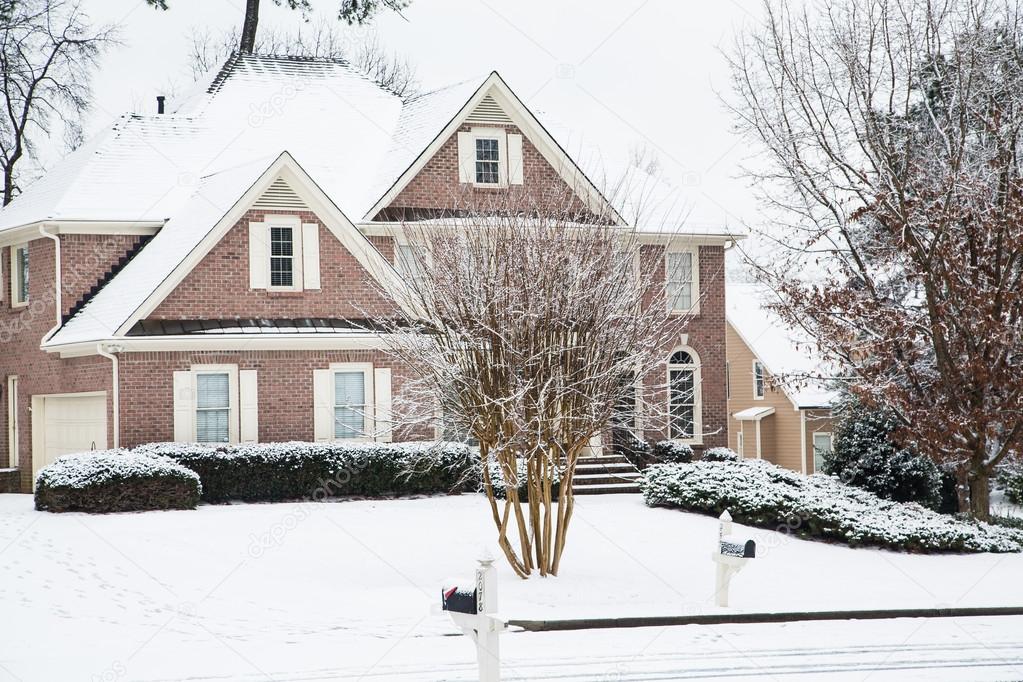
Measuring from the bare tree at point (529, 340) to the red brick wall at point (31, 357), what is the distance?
11979 mm

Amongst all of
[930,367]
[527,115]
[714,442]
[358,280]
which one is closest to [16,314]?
[358,280]

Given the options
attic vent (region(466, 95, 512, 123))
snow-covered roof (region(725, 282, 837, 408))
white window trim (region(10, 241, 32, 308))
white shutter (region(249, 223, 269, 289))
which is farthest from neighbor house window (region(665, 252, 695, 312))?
white window trim (region(10, 241, 32, 308))

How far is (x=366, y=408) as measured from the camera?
25.0 metres

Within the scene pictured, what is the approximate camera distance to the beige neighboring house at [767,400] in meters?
41.8

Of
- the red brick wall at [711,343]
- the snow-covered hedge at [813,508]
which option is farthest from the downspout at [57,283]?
the red brick wall at [711,343]

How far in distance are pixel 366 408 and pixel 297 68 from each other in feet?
38.4

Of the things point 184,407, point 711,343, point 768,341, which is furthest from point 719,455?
point 768,341

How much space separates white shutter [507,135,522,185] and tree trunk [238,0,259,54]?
1219 centimetres

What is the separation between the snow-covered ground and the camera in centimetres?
1102

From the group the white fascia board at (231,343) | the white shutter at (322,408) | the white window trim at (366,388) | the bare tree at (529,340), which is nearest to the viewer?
the bare tree at (529,340)

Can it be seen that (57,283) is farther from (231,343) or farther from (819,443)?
(819,443)

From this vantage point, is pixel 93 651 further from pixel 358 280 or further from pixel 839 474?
pixel 839 474

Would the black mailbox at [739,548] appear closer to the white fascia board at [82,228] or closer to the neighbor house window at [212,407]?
the neighbor house window at [212,407]

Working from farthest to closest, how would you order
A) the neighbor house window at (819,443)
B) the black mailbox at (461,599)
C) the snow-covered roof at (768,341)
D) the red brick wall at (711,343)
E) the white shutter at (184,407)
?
the snow-covered roof at (768,341)
the neighbor house window at (819,443)
the red brick wall at (711,343)
the white shutter at (184,407)
the black mailbox at (461,599)
